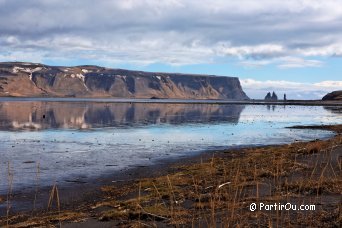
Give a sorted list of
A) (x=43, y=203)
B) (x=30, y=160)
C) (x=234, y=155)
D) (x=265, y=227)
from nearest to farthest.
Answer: (x=265, y=227), (x=43, y=203), (x=30, y=160), (x=234, y=155)

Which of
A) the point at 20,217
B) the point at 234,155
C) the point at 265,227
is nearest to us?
the point at 265,227

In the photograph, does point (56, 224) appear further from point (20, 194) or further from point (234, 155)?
point (234, 155)

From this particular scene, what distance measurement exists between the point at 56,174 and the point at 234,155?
11.8m

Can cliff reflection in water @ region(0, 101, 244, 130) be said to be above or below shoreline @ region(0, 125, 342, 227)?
below

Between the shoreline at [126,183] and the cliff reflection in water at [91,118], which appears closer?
the shoreline at [126,183]

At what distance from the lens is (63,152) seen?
28.7 metres

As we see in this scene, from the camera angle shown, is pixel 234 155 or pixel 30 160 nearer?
pixel 30 160

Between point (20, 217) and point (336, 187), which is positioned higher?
point (336, 187)

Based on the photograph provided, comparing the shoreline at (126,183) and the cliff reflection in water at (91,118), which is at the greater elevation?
the shoreline at (126,183)

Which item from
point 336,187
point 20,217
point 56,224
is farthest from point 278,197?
point 20,217

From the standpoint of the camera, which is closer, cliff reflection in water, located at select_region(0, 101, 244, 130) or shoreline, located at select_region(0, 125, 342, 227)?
shoreline, located at select_region(0, 125, 342, 227)

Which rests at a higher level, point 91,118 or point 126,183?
point 126,183

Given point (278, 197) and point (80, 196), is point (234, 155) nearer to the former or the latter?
point (80, 196)

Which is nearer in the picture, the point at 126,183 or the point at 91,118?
the point at 126,183
